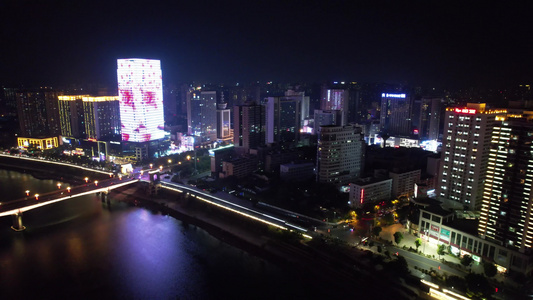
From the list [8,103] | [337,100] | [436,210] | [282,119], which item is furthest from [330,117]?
[8,103]

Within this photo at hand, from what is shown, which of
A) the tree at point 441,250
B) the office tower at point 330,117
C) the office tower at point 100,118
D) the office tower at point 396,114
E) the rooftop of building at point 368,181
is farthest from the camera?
the office tower at point 396,114

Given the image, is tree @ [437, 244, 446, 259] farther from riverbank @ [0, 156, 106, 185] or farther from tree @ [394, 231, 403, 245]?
riverbank @ [0, 156, 106, 185]

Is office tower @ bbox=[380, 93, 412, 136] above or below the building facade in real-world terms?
above

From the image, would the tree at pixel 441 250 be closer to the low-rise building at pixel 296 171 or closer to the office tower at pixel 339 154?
the office tower at pixel 339 154

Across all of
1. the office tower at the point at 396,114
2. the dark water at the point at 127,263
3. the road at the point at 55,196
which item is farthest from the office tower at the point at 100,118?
the office tower at the point at 396,114

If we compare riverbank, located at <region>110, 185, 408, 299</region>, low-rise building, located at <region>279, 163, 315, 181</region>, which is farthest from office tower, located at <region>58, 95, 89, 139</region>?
low-rise building, located at <region>279, 163, 315, 181</region>

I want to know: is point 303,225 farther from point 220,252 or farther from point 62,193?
point 62,193
